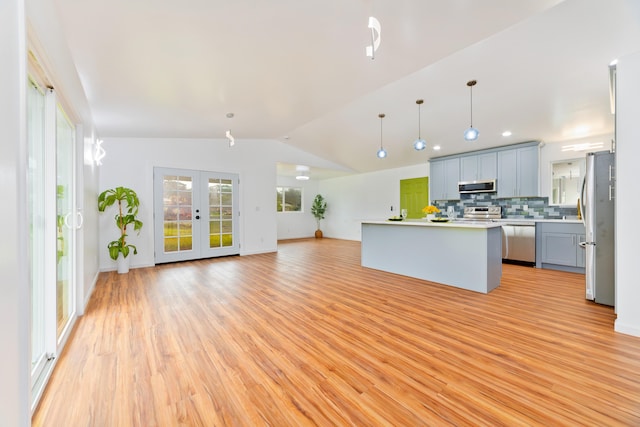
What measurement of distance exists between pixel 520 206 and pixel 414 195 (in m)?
2.62

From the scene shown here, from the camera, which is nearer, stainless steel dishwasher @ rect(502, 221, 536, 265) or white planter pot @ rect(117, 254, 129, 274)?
white planter pot @ rect(117, 254, 129, 274)

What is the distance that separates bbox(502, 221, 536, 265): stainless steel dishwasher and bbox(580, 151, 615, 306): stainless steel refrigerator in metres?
2.05

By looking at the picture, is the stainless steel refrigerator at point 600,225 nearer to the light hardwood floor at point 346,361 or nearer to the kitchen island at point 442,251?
the light hardwood floor at point 346,361

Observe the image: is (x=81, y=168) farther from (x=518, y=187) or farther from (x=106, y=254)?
(x=518, y=187)

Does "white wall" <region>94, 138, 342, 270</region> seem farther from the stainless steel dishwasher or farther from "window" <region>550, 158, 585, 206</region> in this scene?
"window" <region>550, 158, 585, 206</region>

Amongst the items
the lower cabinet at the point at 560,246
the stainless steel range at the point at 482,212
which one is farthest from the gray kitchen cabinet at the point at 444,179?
the lower cabinet at the point at 560,246

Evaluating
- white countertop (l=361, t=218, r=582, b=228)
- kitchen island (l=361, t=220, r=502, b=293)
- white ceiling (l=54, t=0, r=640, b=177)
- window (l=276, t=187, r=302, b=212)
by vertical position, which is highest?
white ceiling (l=54, t=0, r=640, b=177)

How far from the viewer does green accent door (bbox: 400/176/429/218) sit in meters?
7.55

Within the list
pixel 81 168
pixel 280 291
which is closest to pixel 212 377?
pixel 280 291

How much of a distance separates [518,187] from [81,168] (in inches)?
286

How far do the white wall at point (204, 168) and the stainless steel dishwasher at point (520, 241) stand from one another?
5061 millimetres

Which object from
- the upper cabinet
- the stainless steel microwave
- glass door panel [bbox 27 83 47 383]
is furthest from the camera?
the stainless steel microwave

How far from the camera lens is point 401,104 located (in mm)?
4469

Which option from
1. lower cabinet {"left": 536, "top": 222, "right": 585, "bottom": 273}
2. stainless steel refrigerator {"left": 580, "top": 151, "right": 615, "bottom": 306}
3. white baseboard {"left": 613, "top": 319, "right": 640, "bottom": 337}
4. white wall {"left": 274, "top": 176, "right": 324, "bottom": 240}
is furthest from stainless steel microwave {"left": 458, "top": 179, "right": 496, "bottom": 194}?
white wall {"left": 274, "top": 176, "right": 324, "bottom": 240}
